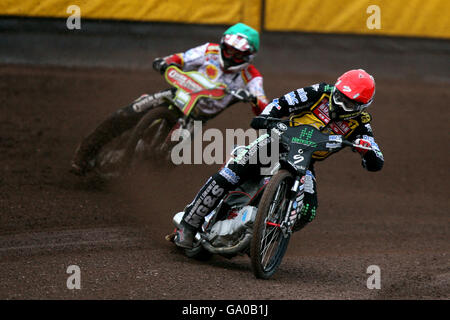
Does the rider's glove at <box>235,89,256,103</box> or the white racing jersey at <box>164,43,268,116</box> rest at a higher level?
the white racing jersey at <box>164,43,268,116</box>

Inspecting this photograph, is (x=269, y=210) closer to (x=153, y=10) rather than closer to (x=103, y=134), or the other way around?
(x=103, y=134)

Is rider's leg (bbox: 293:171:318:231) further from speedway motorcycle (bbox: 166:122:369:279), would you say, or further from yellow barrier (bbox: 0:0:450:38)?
yellow barrier (bbox: 0:0:450:38)

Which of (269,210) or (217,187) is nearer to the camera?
(269,210)

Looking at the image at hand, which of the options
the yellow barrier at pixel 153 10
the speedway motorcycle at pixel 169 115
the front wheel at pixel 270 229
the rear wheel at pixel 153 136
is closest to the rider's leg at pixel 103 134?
the speedway motorcycle at pixel 169 115

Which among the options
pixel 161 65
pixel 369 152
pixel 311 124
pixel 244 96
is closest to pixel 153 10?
pixel 161 65

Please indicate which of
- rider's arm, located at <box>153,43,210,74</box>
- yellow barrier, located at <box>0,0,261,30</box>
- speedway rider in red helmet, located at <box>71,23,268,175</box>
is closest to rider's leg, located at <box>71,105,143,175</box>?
speedway rider in red helmet, located at <box>71,23,268,175</box>

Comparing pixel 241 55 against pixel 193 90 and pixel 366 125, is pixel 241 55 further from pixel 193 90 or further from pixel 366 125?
pixel 366 125

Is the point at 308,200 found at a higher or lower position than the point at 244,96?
lower

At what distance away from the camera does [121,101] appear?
1169 centimetres

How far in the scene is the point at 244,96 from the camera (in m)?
8.16

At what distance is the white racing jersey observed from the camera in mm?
8672

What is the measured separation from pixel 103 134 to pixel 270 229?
10.6ft

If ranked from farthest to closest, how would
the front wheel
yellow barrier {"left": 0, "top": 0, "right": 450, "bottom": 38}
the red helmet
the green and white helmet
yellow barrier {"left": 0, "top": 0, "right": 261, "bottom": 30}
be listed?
1. yellow barrier {"left": 0, "top": 0, "right": 450, "bottom": 38}
2. yellow barrier {"left": 0, "top": 0, "right": 261, "bottom": 30}
3. the green and white helmet
4. the red helmet
5. the front wheel

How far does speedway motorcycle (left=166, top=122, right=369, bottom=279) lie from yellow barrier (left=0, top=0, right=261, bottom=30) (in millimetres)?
6402
